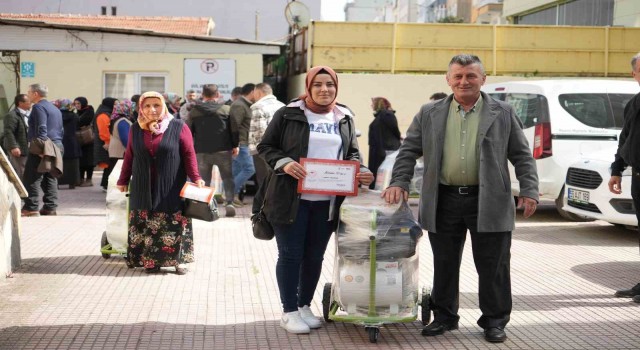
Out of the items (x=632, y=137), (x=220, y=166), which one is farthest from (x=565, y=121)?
(x=632, y=137)

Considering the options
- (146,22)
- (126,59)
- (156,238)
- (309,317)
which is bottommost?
(309,317)

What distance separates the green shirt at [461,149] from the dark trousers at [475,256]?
0.38 ft

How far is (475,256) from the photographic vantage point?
21.0ft

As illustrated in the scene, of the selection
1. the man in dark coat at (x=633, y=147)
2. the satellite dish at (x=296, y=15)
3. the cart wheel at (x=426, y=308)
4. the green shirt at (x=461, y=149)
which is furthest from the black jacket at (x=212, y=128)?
the satellite dish at (x=296, y=15)

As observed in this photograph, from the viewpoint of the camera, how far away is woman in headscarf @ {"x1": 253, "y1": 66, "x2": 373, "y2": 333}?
6312 millimetres

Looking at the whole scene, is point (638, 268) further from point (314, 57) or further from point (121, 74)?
→ point (121, 74)

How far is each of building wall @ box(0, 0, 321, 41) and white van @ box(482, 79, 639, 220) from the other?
33085mm

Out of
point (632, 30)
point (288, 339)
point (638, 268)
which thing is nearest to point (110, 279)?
point (288, 339)

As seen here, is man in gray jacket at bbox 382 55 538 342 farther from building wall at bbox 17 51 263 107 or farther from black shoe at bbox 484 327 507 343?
building wall at bbox 17 51 263 107

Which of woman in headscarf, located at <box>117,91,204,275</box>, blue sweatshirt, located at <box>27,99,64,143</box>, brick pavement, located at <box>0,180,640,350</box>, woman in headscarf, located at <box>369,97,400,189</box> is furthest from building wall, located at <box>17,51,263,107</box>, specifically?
woman in headscarf, located at <box>117,91,204,275</box>

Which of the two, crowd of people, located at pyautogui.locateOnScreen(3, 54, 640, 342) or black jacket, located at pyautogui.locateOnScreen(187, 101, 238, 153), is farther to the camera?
black jacket, located at pyautogui.locateOnScreen(187, 101, 238, 153)

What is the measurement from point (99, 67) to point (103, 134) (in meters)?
6.18

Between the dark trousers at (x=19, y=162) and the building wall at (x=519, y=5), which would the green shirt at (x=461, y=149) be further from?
the building wall at (x=519, y=5)

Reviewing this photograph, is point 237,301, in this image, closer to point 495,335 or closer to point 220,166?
point 495,335
